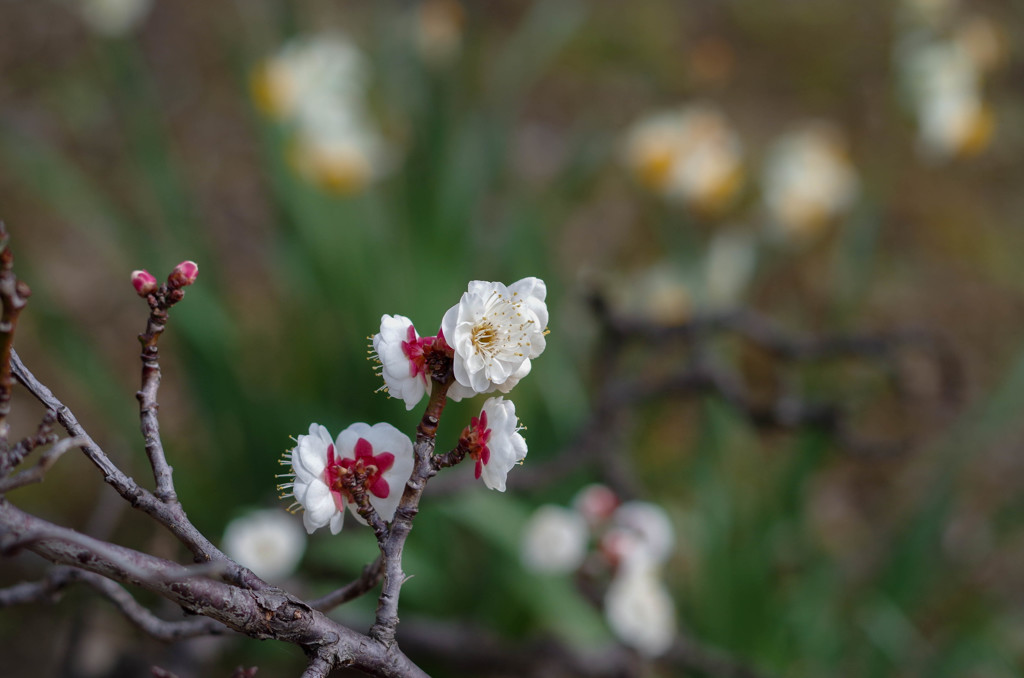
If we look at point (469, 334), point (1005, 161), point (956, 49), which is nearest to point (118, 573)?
point (469, 334)

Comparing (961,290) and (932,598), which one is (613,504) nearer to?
(932,598)

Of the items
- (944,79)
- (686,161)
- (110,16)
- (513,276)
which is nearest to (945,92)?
(944,79)

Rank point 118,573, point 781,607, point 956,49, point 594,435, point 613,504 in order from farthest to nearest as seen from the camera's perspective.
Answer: point 956,49 → point 781,607 → point 594,435 → point 613,504 → point 118,573

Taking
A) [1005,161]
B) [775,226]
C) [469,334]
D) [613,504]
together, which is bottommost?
[469,334]

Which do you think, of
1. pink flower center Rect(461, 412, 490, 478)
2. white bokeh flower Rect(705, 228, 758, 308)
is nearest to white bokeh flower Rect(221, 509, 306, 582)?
pink flower center Rect(461, 412, 490, 478)

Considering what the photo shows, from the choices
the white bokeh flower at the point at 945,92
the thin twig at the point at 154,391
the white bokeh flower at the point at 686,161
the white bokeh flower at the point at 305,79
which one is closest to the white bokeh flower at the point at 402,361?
the thin twig at the point at 154,391

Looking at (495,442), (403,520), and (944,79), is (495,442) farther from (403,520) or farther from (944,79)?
(944,79)

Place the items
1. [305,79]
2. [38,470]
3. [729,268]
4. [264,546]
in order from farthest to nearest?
[729,268]
[305,79]
[264,546]
[38,470]
